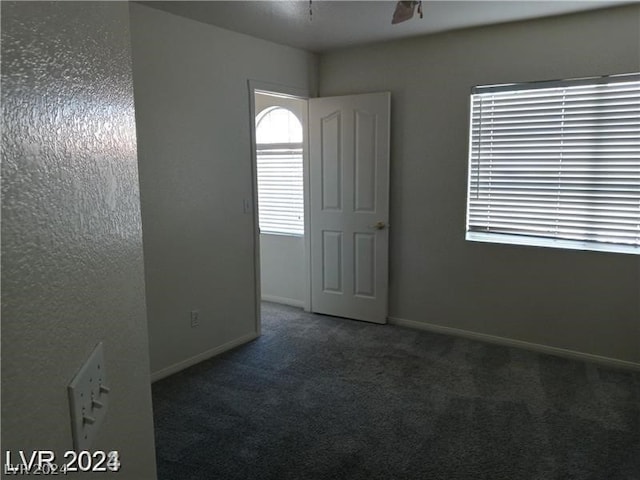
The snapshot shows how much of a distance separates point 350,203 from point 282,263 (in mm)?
1118

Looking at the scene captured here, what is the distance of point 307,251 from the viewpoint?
469cm

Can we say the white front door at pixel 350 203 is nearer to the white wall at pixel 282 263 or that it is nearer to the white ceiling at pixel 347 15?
the white wall at pixel 282 263

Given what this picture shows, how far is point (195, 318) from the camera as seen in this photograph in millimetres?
3566

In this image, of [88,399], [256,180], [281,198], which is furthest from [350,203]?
[88,399]

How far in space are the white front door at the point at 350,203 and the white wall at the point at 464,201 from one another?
125mm

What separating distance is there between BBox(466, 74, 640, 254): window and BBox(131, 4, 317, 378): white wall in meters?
1.80

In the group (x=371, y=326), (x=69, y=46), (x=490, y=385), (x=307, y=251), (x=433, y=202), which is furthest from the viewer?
(x=307, y=251)

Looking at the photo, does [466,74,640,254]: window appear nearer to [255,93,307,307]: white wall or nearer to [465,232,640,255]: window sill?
[465,232,640,255]: window sill

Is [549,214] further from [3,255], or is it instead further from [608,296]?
[3,255]

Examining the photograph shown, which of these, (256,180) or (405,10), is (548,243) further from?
(256,180)

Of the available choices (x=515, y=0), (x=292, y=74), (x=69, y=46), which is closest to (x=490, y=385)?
(x=515, y=0)

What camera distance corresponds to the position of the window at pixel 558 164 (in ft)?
10.8

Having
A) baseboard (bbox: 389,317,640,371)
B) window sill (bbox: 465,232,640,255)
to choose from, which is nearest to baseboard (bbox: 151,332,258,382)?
baseboard (bbox: 389,317,640,371)

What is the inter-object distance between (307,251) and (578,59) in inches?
106
